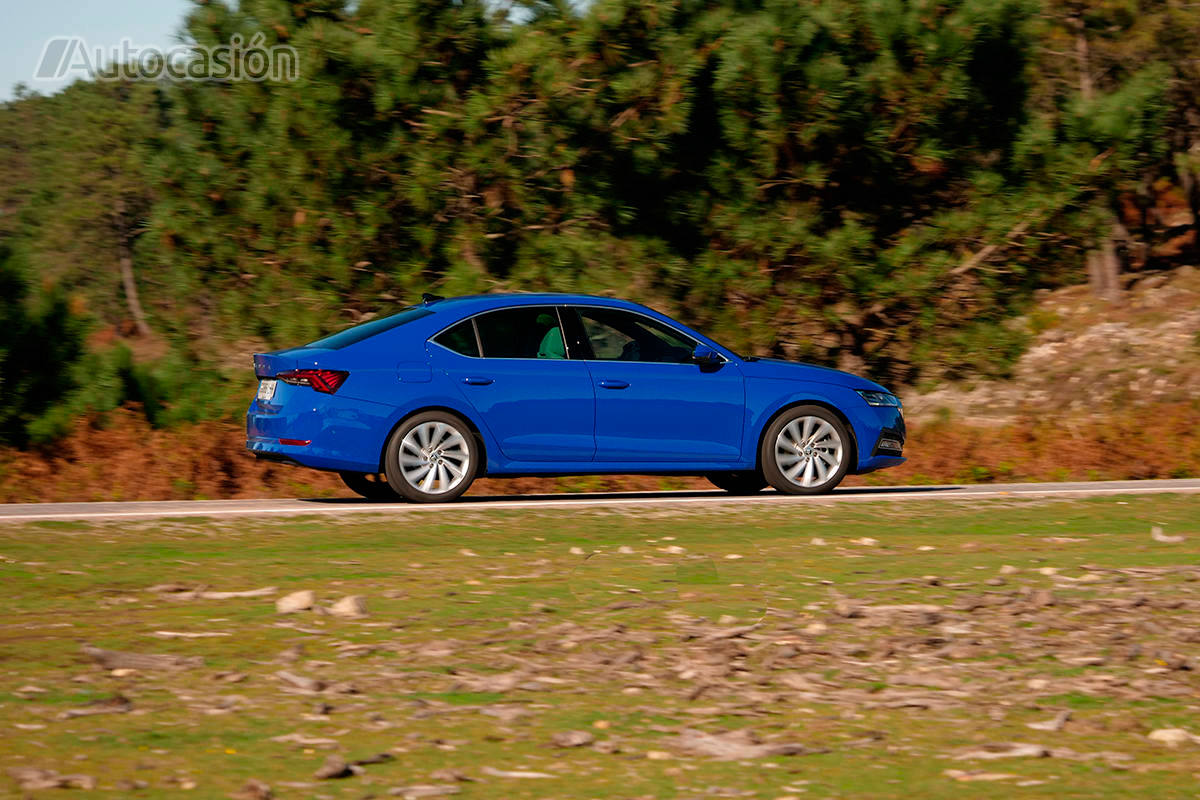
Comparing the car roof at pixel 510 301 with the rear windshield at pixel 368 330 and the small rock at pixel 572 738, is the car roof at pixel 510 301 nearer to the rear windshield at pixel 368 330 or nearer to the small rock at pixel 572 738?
the rear windshield at pixel 368 330

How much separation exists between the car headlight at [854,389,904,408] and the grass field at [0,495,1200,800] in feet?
10.4

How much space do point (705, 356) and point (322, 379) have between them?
3059mm

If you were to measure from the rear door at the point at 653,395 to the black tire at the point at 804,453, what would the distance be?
316 millimetres

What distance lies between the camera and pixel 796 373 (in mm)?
13141

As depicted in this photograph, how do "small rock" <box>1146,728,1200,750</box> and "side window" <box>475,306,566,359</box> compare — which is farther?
"side window" <box>475,306,566,359</box>

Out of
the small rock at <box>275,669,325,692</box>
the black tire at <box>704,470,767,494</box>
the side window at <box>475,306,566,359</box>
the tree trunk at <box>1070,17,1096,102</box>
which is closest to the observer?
the small rock at <box>275,669,325,692</box>

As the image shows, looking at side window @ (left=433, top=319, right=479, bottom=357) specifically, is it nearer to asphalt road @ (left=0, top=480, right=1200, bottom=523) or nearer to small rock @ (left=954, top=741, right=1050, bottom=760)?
asphalt road @ (left=0, top=480, right=1200, bottom=523)

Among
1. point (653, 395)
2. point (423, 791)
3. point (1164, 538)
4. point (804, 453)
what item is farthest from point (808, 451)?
point (423, 791)

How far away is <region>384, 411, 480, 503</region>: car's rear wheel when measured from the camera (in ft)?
39.5

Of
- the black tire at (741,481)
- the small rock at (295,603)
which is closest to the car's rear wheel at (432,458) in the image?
the black tire at (741,481)

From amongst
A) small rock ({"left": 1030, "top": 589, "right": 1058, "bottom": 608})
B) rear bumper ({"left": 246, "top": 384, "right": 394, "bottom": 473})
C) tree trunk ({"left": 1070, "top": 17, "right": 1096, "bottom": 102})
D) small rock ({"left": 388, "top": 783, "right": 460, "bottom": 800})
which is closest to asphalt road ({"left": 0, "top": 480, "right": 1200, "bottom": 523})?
rear bumper ({"left": 246, "top": 384, "right": 394, "bottom": 473})

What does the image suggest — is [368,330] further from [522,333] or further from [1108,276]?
[1108,276]

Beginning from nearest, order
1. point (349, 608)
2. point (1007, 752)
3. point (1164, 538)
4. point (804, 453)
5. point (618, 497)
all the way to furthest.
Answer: point (1007, 752) < point (349, 608) < point (1164, 538) < point (804, 453) < point (618, 497)

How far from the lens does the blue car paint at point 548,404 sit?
11859 mm
